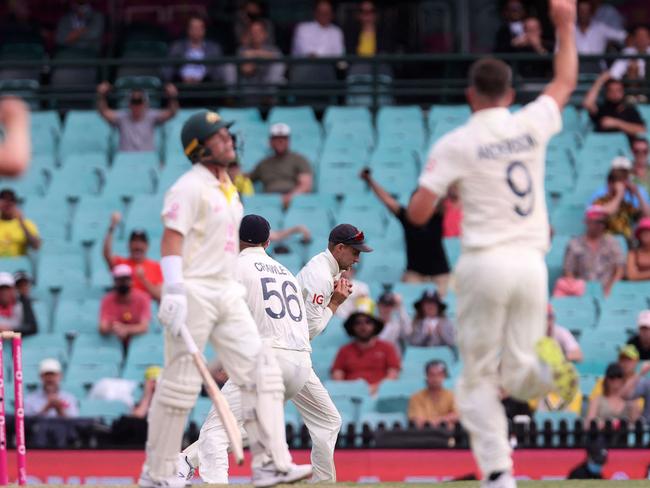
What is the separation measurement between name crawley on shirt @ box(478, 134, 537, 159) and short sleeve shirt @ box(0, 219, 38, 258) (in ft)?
35.9

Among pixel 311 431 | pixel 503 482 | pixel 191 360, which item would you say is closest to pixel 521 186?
pixel 503 482

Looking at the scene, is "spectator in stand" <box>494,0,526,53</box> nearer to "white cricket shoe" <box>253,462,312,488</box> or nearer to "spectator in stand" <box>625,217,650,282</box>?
"spectator in stand" <box>625,217,650,282</box>

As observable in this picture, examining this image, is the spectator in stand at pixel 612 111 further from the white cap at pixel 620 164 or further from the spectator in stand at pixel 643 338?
the spectator in stand at pixel 643 338

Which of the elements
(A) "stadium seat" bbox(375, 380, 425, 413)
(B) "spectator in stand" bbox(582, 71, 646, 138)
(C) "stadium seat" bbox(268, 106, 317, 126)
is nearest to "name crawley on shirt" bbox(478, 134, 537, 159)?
(A) "stadium seat" bbox(375, 380, 425, 413)

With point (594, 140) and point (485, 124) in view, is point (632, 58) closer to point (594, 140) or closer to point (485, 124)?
point (594, 140)

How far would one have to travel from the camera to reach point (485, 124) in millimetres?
9234

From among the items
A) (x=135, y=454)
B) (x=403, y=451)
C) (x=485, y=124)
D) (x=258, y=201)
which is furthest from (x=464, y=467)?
(x=485, y=124)

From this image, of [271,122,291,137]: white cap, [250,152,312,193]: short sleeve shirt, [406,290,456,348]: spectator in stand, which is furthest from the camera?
[250,152,312,193]: short sleeve shirt

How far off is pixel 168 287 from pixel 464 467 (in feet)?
20.3

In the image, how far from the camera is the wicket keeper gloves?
31.5 feet

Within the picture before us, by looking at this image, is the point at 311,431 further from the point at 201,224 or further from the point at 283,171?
the point at 283,171

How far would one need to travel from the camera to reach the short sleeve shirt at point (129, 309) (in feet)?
58.8

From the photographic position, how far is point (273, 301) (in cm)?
1139

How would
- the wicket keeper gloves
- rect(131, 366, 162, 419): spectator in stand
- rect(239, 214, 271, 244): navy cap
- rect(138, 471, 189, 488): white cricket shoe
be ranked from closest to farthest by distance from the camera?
the wicket keeper gloves < rect(138, 471, 189, 488): white cricket shoe < rect(239, 214, 271, 244): navy cap < rect(131, 366, 162, 419): spectator in stand
